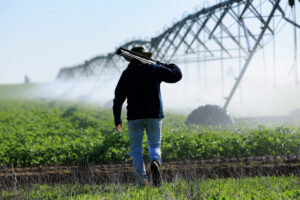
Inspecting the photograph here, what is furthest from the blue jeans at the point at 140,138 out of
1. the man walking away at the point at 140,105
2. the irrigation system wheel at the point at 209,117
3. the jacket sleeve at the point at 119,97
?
the irrigation system wheel at the point at 209,117

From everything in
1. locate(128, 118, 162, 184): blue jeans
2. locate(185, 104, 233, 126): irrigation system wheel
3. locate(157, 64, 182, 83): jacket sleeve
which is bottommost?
locate(128, 118, 162, 184): blue jeans

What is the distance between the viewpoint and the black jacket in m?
5.50

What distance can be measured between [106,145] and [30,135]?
401 centimetres

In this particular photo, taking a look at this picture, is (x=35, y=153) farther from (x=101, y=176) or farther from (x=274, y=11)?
(x=274, y=11)

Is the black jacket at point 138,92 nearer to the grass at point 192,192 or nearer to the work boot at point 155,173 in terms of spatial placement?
the work boot at point 155,173

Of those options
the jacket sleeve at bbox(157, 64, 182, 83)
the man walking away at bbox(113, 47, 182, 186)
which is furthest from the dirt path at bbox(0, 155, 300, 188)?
the jacket sleeve at bbox(157, 64, 182, 83)

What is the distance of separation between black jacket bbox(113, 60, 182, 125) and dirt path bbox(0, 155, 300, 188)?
1323 mm

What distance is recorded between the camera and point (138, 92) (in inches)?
218

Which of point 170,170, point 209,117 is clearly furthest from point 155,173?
point 209,117

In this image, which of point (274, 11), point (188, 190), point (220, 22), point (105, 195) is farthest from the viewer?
point (220, 22)

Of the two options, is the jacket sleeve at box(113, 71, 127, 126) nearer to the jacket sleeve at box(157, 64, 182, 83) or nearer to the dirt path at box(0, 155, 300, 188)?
the jacket sleeve at box(157, 64, 182, 83)

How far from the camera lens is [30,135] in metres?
11.8

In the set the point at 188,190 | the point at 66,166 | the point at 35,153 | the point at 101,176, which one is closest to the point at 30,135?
the point at 35,153

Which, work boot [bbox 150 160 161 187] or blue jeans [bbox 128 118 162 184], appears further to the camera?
blue jeans [bbox 128 118 162 184]
